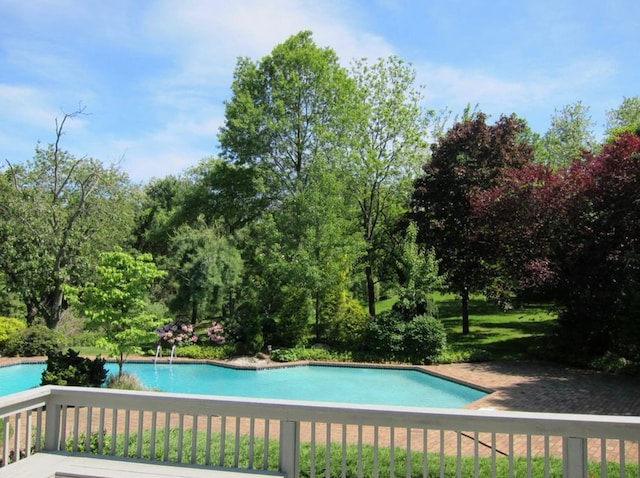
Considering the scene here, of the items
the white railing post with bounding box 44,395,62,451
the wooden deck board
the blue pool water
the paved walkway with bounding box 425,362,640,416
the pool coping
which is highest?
the white railing post with bounding box 44,395,62,451

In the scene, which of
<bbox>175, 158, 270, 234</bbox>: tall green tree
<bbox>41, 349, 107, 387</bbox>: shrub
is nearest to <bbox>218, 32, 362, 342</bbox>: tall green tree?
<bbox>175, 158, 270, 234</bbox>: tall green tree

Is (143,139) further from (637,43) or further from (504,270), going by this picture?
(637,43)

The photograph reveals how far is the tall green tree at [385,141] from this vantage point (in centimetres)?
2200

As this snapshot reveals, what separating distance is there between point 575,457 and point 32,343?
56.7 feet

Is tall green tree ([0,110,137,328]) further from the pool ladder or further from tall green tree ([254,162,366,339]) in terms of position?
tall green tree ([254,162,366,339])

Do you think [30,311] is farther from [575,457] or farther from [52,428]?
[575,457]

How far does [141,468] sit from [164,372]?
12.5 m

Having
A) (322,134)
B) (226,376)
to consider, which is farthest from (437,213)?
(226,376)

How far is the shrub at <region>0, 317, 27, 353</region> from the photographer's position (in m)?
16.2

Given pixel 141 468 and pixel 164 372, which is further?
pixel 164 372

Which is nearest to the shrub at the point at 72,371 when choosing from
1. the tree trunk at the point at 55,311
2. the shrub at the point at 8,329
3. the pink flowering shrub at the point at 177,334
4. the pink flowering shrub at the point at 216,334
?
the pink flowering shrub at the point at 177,334

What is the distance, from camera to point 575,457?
2.96 metres

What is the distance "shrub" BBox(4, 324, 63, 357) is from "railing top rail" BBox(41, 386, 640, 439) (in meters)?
14.0

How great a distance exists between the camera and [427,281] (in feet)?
53.7
